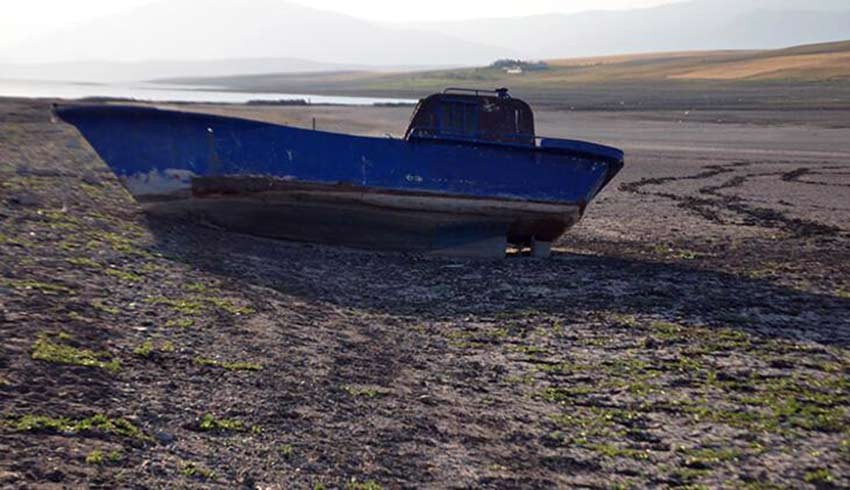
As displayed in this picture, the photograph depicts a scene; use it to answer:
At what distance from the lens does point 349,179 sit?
12.6m

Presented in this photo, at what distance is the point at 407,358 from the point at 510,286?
130 inches

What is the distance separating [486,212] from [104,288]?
596 centimetres

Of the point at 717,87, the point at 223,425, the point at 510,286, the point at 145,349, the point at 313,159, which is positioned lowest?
the point at 510,286

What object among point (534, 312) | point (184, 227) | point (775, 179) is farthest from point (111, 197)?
point (775, 179)

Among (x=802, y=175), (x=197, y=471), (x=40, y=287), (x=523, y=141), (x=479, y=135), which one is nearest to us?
(x=197, y=471)

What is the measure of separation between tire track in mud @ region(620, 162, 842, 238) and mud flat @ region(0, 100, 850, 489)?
17.7 inches

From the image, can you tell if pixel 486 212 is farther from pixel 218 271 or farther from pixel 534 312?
pixel 218 271

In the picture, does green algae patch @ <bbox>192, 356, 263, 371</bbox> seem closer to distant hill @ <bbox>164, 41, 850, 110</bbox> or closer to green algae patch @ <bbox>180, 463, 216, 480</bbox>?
green algae patch @ <bbox>180, 463, 216, 480</bbox>

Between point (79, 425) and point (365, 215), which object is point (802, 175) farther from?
point (79, 425)

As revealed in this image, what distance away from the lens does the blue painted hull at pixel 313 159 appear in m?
12.4

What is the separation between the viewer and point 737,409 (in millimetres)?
6934

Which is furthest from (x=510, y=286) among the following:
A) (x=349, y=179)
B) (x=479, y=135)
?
(x=479, y=135)

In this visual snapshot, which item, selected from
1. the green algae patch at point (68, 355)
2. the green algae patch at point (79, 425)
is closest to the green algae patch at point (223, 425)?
the green algae patch at point (79, 425)

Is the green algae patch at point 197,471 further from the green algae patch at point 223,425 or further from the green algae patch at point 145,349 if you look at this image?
the green algae patch at point 145,349
